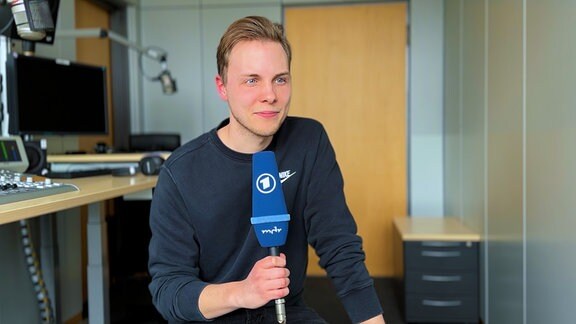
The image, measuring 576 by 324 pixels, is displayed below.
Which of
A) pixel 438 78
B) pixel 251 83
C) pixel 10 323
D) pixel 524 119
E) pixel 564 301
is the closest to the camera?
pixel 251 83

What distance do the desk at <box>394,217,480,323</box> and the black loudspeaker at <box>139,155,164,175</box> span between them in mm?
1481

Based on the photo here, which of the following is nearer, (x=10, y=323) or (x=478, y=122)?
(x=10, y=323)

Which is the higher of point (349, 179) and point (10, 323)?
point (349, 179)

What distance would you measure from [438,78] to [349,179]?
1076 mm

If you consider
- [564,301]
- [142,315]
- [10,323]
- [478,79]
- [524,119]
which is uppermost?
[478,79]

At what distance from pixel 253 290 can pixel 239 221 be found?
343mm

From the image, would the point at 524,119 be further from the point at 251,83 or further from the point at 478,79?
the point at 251,83

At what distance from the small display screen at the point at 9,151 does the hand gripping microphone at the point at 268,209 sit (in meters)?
1.28

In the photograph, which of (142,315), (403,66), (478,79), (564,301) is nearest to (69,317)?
(142,315)

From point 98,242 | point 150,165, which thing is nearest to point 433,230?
point 150,165

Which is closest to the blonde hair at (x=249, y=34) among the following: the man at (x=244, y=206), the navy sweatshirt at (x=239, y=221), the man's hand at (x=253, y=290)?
the man at (x=244, y=206)

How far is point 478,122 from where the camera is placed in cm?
279

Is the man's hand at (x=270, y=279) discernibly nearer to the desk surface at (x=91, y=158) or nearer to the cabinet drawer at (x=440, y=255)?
the desk surface at (x=91, y=158)

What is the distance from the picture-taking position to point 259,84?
43.2 inches
